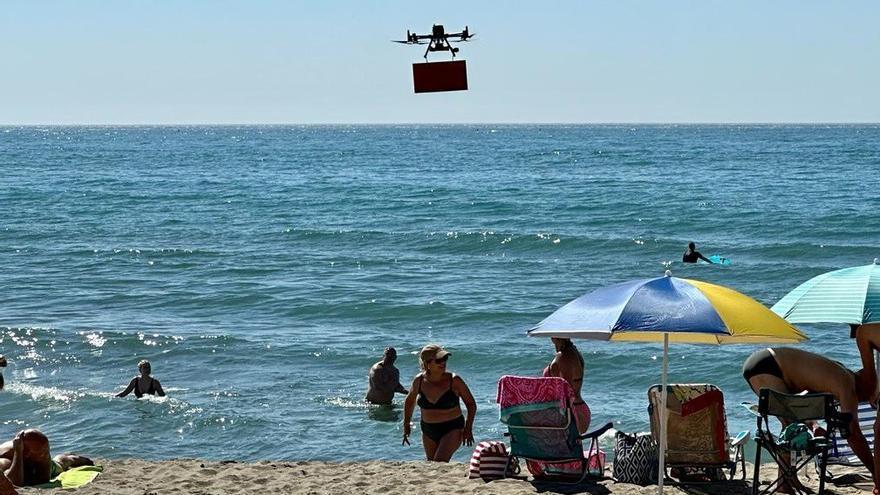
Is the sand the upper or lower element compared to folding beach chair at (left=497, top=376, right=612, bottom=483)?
lower

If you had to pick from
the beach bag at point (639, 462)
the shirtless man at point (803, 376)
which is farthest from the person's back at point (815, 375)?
the beach bag at point (639, 462)

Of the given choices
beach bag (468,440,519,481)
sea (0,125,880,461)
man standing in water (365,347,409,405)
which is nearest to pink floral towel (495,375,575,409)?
beach bag (468,440,519,481)

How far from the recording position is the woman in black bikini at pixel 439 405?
9500 mm

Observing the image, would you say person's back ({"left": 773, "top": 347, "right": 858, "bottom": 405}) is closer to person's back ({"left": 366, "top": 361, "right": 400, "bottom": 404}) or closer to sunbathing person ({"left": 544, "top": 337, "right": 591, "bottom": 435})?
sunbathing person ({"left": 544, "top": 337, "right": 591, "bottom": 435})

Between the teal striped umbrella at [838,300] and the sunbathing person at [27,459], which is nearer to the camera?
the teal striped umbrella at [838,300]

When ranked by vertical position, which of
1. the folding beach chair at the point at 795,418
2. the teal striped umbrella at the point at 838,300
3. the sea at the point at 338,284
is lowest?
the sea at the point at 338,284

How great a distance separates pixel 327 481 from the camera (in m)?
9.40

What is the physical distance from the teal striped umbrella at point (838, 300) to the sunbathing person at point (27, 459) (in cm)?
537

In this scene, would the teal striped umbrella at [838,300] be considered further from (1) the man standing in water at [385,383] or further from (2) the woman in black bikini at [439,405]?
(1) the man standing in water at [385,383]

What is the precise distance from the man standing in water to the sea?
0.57 feet

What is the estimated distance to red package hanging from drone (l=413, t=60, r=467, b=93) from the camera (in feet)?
21.6

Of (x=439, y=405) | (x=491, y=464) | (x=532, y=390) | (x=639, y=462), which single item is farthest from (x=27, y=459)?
(x=639, y=462)

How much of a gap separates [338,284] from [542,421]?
1676 cm

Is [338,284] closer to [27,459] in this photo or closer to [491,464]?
[27,459]
